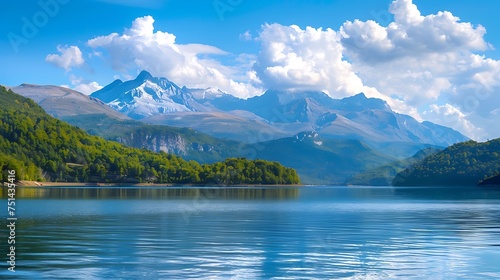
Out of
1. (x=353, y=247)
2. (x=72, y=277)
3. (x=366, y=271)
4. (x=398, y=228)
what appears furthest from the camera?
(x=398, y=228)

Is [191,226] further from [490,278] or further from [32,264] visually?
[490,278]

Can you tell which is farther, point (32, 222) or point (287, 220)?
point (287, 220)

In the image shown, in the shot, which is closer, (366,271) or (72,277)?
(72,277)

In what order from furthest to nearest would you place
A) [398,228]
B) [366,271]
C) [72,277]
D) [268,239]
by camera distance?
[398,228]
[268,239]
[366,271]
[72,277]

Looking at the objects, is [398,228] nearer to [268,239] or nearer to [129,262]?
[268,239]

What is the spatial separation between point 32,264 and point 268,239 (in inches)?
1106

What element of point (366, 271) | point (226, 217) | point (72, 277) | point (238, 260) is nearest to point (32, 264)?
point (72, 277)

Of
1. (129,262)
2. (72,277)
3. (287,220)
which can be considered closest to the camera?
(72,277)

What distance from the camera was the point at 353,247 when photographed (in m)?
63.1

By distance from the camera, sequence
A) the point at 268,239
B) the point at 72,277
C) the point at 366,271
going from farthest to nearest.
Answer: the point at 268,239 < the point at 366,271 < the point at 72,277

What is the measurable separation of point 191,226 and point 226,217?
20.6 meters

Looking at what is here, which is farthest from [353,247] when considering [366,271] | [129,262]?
[129,262]

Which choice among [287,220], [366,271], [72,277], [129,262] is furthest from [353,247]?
[287,220]

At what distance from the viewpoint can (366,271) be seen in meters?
48.1
